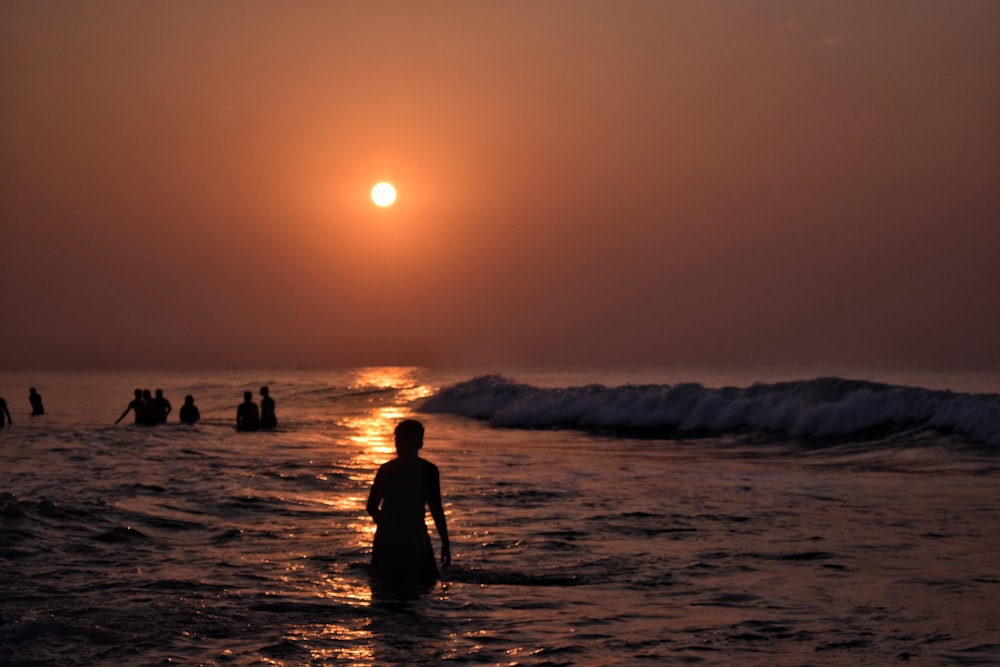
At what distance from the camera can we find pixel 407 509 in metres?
9.91

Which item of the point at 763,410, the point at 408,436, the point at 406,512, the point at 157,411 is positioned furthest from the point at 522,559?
the point at 157,411

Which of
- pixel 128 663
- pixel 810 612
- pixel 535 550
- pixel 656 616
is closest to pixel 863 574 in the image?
pixel 810 612

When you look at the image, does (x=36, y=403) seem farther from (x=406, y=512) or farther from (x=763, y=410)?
(x=406, y=512)

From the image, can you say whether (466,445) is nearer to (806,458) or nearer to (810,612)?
(806,458)

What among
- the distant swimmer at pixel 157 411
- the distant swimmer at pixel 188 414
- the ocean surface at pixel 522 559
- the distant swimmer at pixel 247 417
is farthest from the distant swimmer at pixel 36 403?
the ocean surface at pixel 522 559

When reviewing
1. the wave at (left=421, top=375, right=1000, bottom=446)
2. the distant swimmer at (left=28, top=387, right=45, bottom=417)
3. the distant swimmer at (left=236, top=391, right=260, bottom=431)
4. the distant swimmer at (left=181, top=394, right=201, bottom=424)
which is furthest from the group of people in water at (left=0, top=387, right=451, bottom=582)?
the distant swimmer at (left=28, top=387, right=45, bottom=417)

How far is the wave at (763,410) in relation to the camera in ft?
98.4

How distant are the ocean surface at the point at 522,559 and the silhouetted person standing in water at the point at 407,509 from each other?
325mm

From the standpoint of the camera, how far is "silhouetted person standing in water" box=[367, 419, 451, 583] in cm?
988

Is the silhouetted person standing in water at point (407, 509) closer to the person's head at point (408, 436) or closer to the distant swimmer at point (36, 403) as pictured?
the person's head at point (408, 436)

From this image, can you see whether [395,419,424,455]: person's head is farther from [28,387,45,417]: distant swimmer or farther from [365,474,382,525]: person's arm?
[28,387,45,417]: distant swimmer

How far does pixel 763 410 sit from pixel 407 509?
95.2ft

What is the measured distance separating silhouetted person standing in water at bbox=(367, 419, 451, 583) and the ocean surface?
1.07ft

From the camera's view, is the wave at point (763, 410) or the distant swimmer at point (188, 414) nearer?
the wave at point (763, 410)
